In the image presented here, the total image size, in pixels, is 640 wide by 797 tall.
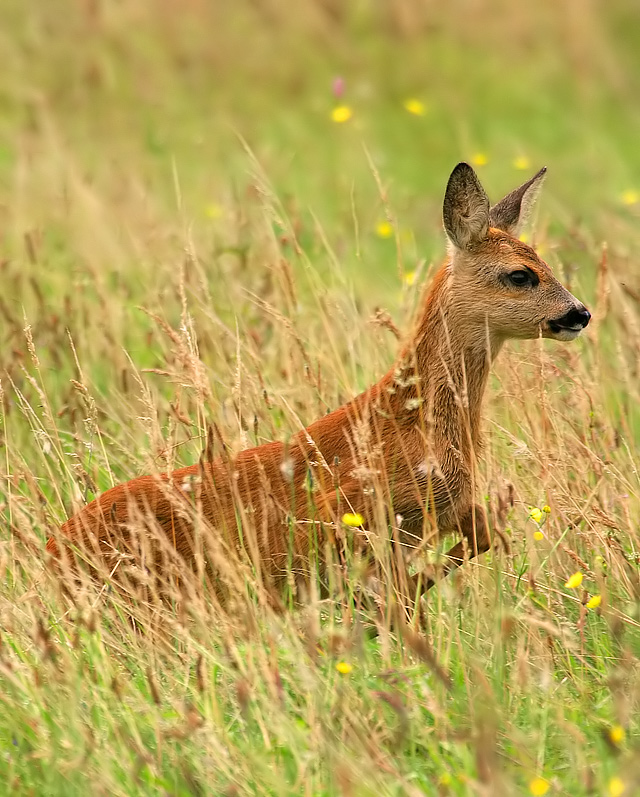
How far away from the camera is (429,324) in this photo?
16.6ft

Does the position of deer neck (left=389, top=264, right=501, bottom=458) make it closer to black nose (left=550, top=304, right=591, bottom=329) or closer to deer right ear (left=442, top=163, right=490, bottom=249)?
deer right ear (left=442, top=163, right=490, bottom=249)

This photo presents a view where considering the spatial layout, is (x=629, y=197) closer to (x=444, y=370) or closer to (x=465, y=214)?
(x=465, y=214)

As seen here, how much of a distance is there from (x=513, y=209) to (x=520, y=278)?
0.49m

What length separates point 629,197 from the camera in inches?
394

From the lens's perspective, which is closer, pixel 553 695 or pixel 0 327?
pixel 553 695

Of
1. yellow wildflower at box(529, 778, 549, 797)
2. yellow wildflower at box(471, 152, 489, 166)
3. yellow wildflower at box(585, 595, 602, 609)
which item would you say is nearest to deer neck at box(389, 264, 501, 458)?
yellow wildflower at box(585, 595, 602, 609)

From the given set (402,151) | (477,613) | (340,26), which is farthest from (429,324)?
(340,26)

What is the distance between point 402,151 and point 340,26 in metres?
2.66

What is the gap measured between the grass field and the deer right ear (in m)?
0.49

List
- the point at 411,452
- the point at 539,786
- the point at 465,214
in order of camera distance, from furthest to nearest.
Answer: the point at 465,214, the point at 411,452, the point at 539,786

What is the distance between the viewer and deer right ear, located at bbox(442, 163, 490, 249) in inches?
199

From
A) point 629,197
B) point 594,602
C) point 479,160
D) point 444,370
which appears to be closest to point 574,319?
point 444,370

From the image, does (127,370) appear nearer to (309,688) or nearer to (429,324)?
(429,324)

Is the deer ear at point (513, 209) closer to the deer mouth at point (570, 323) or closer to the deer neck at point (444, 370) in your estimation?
the deer neck at point (444, 370)
